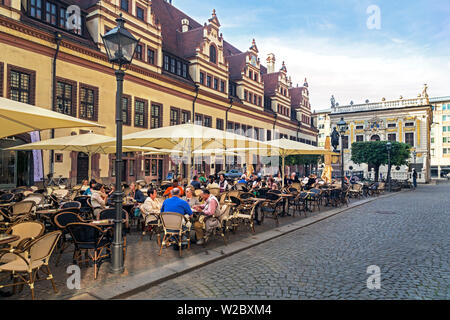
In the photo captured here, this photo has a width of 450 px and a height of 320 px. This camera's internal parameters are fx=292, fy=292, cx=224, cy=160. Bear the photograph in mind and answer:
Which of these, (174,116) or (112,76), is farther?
(174,116)

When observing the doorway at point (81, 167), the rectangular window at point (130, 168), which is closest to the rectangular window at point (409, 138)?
the rectangular window at point (130, 168)

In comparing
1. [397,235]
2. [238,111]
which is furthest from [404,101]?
[397,235]

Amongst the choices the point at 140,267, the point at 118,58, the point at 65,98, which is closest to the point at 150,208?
the point at 140,267

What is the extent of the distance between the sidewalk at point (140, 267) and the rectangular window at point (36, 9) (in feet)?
57.3

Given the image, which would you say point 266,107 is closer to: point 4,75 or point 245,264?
point 4,75

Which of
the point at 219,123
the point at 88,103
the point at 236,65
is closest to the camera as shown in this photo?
the point at 88,103

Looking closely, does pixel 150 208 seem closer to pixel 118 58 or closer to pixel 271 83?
pixel 118 58

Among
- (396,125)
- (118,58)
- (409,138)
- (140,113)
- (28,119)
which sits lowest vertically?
(28,119)

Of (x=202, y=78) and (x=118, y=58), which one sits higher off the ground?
(x=202, y=78)

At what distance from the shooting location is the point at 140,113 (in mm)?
24938

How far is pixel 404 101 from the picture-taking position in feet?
183

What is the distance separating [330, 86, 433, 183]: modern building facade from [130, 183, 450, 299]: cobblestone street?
45.6 metres

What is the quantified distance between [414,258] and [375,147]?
3356 centimetres

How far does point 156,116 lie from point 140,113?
188cm
